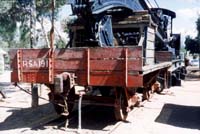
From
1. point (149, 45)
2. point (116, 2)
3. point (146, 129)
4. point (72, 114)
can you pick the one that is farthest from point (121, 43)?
point (146, 129)

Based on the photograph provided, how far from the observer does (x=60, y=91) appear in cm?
755

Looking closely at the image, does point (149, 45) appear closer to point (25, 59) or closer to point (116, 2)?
point (116, 2)

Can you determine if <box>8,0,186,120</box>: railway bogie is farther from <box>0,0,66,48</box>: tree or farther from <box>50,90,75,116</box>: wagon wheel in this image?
<box>0,0,66,48</box>: tree

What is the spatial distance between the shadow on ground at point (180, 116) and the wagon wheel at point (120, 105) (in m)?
1.35

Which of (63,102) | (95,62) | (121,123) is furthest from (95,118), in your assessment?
(95,62)

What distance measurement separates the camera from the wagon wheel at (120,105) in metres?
8.20

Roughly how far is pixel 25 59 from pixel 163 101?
6.74 m

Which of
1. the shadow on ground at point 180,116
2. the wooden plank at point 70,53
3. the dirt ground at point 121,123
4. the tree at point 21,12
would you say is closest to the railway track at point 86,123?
the dirt ground at point 121,123

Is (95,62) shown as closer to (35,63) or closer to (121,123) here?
(35,63)

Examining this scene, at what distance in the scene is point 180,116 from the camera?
10078 mm

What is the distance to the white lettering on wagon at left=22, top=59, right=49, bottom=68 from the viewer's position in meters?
8.16

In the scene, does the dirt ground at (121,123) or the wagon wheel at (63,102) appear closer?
the dirt ground at (121,123)

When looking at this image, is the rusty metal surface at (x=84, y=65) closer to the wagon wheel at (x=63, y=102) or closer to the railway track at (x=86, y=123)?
the wagon wheel at (x=63, y=102)

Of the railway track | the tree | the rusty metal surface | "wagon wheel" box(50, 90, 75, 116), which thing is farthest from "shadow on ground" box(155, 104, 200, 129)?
the tree
